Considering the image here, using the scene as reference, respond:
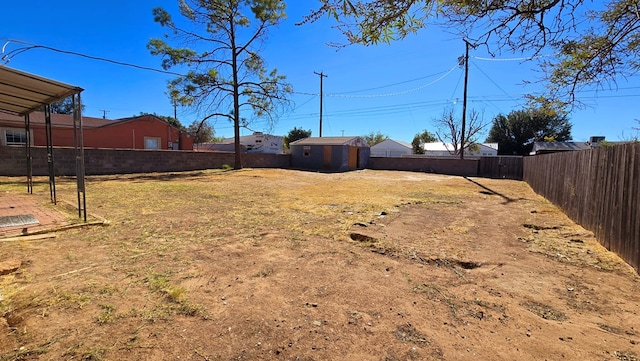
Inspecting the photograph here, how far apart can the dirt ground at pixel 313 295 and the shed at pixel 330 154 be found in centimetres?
1925

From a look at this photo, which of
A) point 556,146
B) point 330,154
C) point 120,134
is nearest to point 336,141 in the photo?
point 330,154

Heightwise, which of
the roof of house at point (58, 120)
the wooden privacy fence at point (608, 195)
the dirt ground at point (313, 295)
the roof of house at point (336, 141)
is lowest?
the dirt ground at point (313, 295)

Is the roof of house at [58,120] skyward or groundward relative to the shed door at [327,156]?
skyward

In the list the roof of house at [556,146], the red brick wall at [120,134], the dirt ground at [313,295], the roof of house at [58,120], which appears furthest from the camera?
the roof of house at [556,146]

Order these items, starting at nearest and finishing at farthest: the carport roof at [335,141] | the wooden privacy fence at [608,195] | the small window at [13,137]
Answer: the wooden privacy fence at [608,195], the small window at [13,137], the carport roof at [335,141]

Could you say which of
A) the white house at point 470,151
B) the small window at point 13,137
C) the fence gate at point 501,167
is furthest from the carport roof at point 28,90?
the white house at point 470,151

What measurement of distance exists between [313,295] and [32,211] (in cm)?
603

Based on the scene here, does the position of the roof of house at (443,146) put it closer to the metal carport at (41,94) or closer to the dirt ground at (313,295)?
the dirt ground at (313,295)

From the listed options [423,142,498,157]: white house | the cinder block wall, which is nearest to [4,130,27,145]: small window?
the cinder block wall

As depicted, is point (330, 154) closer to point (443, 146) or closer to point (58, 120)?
point (58, 120)

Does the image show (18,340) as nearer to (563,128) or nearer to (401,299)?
(401,299)

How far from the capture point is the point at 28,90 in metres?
5.41

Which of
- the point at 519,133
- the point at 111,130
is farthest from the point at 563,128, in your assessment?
the point at 111,130

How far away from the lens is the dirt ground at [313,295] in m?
2.04
